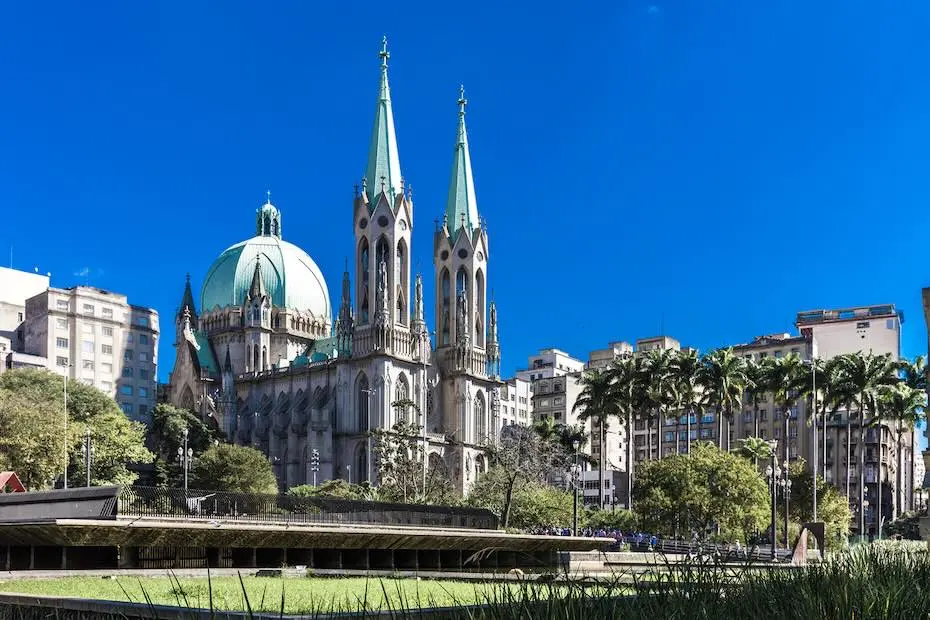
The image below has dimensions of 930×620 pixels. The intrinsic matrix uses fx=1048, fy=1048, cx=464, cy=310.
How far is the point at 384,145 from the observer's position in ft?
384

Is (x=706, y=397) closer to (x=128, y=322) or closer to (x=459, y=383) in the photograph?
(x=459, y=383)

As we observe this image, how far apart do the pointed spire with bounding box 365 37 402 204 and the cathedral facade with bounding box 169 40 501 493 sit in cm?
16

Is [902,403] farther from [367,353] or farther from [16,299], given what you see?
[16,299]

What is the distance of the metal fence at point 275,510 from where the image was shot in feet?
113

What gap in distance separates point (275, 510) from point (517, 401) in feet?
406

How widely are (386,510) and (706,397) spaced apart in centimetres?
4797

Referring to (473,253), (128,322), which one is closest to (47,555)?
(473,253)

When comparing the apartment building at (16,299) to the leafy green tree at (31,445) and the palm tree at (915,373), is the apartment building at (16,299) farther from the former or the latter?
the palm tree at (915,373)

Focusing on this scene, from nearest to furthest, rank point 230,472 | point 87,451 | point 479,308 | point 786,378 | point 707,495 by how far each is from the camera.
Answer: point 87,451
point 707,495
point 786,378
point 230,472
point 479,308

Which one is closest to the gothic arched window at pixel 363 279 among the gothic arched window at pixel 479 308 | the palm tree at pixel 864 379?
the gothic arched window at pixel 479 308

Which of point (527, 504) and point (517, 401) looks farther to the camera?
point (517, 401)

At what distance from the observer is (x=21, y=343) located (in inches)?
4916

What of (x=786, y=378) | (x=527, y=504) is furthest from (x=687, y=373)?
(x=527, y=504)

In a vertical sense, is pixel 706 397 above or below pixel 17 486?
above
